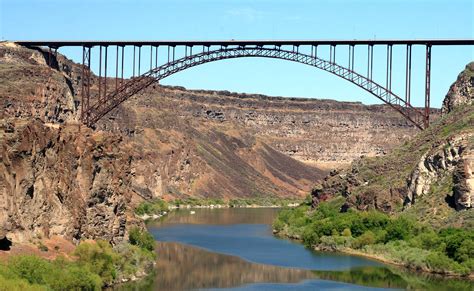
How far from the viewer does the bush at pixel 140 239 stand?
63.5 metres

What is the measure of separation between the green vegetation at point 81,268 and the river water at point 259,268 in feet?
4.02

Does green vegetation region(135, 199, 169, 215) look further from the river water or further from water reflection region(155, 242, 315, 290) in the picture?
water reflection region(155, 242, 315, 290)

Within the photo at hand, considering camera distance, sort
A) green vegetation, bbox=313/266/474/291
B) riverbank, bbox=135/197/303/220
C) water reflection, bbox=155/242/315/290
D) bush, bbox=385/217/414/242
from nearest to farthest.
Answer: water reflection, bbox=155/242/315/290
green vegetation, bbox=313/266/474/291
bush, bbox=385/217/414/242
riverbank, bbox=135/197/303/220

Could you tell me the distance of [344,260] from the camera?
69.8m

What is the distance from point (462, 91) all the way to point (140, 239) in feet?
151

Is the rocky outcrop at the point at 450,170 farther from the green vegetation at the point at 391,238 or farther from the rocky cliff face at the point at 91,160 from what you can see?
the rocky cliff face at the point at 91,160

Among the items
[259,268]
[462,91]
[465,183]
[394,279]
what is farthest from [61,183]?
[462,91]

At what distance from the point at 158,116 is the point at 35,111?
7017 centimetres

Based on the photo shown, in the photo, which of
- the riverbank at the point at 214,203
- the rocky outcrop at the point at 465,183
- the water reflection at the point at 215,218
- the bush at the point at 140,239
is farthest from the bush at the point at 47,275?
the riverbank at the point at 214,203

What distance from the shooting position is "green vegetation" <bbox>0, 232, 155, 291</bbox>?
4331cm

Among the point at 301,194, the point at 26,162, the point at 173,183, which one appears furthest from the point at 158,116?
the point at 26,162

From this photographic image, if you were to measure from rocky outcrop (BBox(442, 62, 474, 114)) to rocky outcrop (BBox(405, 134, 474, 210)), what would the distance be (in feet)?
52.8

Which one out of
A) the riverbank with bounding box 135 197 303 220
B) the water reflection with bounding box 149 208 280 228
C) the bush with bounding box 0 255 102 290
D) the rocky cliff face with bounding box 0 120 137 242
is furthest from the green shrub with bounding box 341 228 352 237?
the riverbank with bounding box 135 197 303 220

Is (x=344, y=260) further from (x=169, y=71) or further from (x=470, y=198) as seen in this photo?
(x=169, y=71)
